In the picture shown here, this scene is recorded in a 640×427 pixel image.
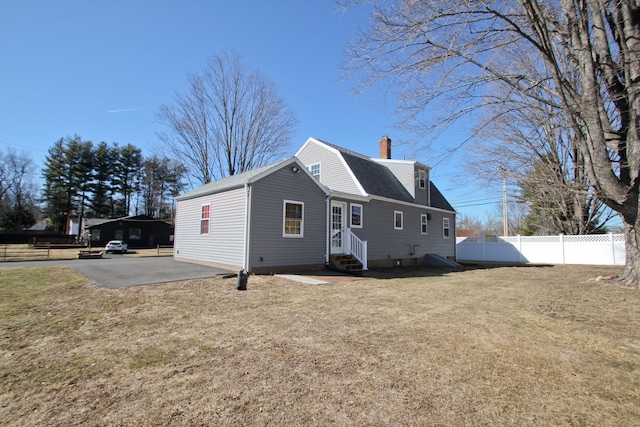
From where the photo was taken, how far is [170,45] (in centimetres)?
1219

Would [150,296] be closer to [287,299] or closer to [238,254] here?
[287,299]

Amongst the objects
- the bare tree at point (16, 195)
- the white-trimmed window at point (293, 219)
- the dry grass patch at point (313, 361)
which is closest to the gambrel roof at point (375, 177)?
the white-trimmed window at point (293, 219)

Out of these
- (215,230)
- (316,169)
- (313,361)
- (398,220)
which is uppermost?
(316,169)

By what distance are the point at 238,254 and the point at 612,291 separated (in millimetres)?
10647

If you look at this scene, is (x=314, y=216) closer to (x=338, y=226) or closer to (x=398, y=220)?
(x=338, y=226)

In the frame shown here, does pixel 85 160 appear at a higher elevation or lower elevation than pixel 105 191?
higher

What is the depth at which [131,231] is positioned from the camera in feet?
113

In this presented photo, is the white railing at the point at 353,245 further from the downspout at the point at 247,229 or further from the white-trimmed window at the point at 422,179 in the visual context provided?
the white-trimmed window at the point at 422,179

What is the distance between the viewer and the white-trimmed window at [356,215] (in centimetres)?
1378

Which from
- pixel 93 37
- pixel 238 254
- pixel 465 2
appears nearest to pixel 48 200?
pixel 93 37

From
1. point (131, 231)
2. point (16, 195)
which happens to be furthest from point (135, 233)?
point (16, 195)

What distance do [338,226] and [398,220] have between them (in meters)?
4.59

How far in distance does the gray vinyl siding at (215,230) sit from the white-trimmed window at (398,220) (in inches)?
342

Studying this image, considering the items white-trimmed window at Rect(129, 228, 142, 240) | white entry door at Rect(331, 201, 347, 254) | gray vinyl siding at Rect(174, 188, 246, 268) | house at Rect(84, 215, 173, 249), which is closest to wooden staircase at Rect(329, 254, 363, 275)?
white entry door at Rect(331, 201, 347, 254)
